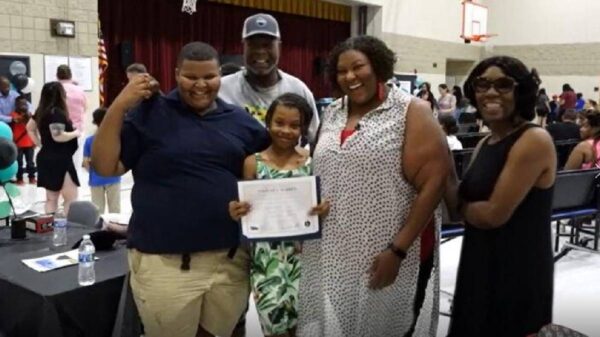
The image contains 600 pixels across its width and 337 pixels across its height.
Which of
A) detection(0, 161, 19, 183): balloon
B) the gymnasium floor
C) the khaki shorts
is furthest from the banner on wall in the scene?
the khaki shorts

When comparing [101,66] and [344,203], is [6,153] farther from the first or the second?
[101,66]

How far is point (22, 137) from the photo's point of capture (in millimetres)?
8508

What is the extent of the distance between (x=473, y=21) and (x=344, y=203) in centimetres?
1933

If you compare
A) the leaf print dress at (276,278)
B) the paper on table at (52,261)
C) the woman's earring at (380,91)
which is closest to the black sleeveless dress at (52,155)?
the paper on table at (52,261)

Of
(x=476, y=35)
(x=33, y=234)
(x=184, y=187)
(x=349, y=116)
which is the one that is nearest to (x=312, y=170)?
(x=349, y=116)

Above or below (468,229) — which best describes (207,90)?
above

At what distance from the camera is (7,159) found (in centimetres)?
331

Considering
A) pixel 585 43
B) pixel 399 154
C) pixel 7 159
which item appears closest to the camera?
pixel 399 154

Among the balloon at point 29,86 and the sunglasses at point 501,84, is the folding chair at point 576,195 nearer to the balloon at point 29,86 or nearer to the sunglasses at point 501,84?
the sunglasses at point 501,84

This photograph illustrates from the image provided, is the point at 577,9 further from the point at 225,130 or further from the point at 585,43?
the point at 225,130

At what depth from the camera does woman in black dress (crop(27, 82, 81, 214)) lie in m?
5.39

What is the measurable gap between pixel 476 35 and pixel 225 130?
19162 mm

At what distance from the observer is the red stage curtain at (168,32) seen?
11.3 m

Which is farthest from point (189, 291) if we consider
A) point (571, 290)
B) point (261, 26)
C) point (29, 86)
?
point (29, 86)
